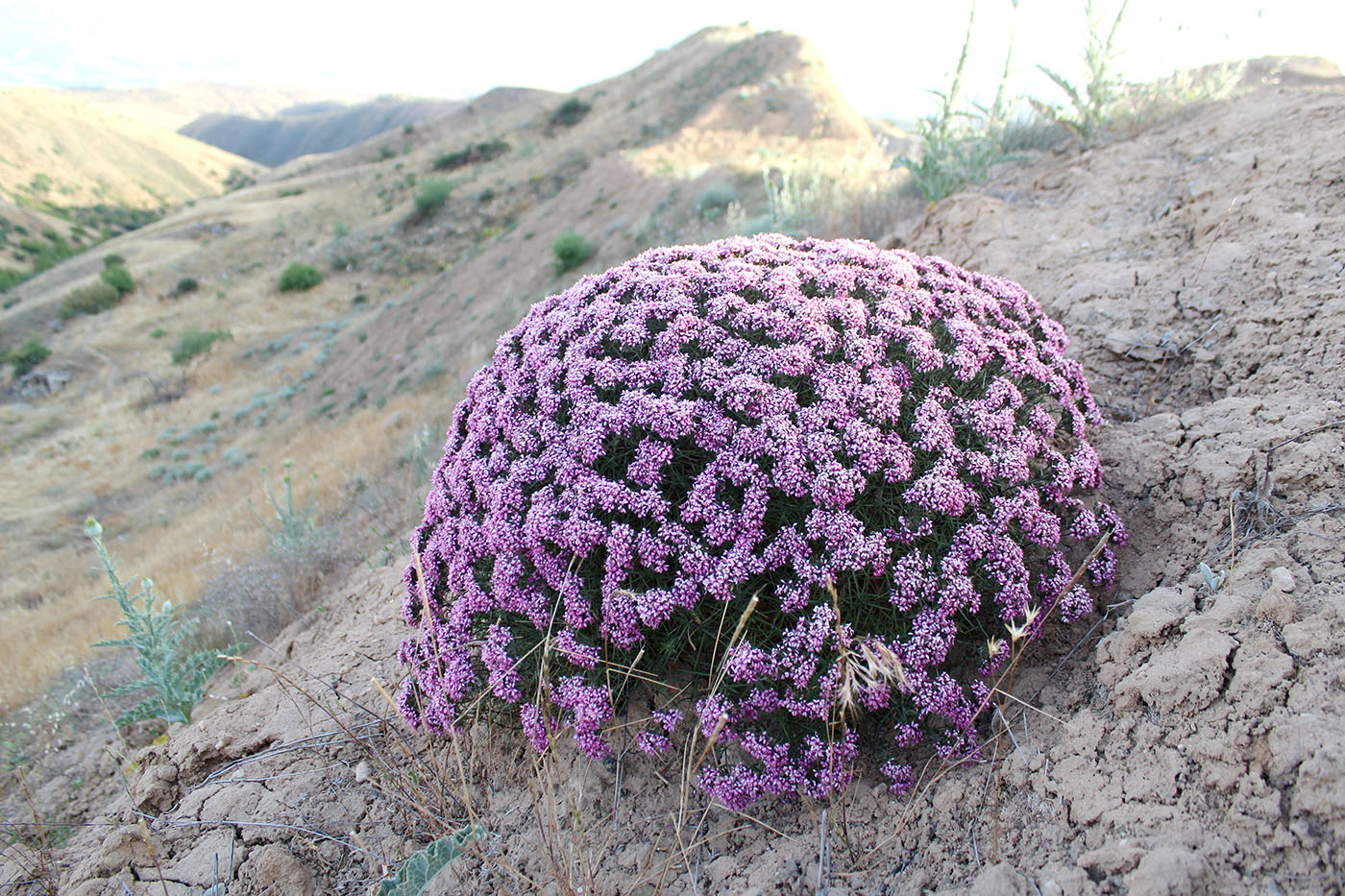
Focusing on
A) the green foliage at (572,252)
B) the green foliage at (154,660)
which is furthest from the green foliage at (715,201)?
the green foliage at (154,660)

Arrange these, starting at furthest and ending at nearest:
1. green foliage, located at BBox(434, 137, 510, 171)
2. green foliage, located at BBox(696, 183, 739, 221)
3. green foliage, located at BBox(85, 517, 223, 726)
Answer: green foliage, located at BBox(434, 137, 510, 171), green foliage, located at BBox(696, 183, 739, 221), green foliage, located at BBox(85, 517, 223, 726)

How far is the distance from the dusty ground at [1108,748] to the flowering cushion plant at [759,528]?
23 centimetres

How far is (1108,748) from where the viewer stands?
232cm

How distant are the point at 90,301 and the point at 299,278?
45.2 ft

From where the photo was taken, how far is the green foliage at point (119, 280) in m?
38.6

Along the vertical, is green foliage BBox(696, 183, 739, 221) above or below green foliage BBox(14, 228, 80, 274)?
above

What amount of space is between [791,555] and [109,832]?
3457 mm

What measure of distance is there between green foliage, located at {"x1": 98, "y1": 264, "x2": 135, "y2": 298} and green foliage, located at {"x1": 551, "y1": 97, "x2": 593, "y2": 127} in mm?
26509

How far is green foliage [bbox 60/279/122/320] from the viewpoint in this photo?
126 ft

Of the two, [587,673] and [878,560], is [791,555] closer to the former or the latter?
[878,560]

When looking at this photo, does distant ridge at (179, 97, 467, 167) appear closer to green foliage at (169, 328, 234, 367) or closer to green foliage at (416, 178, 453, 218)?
green foliage at (416, 178, 453, 218)

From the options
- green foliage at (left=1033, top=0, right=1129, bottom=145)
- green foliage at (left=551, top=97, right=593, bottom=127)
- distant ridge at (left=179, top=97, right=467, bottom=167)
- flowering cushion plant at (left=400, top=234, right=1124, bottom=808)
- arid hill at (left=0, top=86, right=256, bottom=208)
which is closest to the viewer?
flowering cushion plant at (left=400, top=234, right=1124, bottom=808)

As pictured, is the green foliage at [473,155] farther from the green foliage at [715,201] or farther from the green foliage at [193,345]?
the green foliage at [715,201]

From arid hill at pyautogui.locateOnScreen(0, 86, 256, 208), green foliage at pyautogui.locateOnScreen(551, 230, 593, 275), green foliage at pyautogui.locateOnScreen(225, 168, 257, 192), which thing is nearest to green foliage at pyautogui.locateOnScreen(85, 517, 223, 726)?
green foliage at pyautogui.locateOnScreen(551, 230, 593, 275)
